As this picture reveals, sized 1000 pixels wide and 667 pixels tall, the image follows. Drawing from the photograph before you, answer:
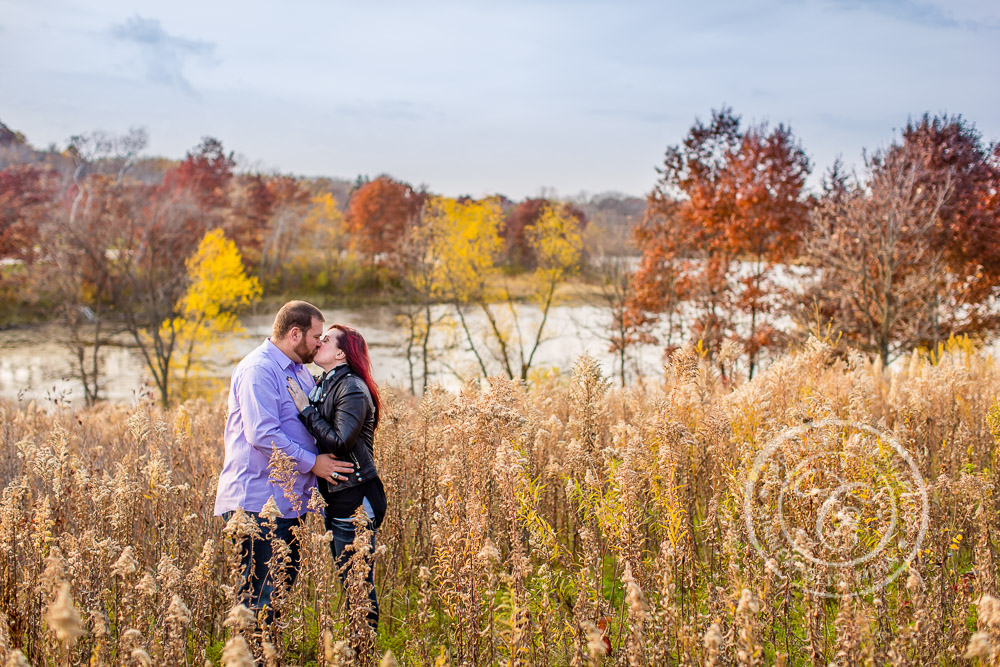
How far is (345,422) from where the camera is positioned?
3312 mm

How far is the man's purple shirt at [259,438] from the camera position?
10.7 feet

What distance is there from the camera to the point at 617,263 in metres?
23.5

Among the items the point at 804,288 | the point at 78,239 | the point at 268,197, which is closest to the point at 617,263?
the point at 804,288

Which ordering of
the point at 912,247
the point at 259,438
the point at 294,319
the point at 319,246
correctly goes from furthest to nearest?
1. the point at 319,246
2. the point at 912,247
3. the point at 294,319
4. the point at 259,438

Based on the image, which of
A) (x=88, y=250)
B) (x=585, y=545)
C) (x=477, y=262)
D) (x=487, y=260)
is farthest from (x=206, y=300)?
(x=585, y=545)

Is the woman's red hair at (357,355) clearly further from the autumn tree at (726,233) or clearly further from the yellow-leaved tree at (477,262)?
the yellow-leaved tree at (477,262)

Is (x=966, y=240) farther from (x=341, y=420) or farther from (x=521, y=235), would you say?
(x=521, y=235)

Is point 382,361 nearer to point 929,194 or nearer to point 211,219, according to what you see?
point 211,219

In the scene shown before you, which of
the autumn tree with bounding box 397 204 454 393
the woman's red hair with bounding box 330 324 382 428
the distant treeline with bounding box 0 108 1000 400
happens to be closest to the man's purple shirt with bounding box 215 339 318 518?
the woman's red hair with bounding box 330 324 382 428

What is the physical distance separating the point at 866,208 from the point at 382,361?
1985 cm

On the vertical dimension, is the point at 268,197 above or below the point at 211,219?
above

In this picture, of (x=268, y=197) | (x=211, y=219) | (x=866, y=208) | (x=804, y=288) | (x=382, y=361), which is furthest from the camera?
(x=268, y=197)

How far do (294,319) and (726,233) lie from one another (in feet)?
50.1

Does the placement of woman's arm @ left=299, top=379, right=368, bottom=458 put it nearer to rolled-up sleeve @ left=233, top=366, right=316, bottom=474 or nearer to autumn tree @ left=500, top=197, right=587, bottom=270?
rolled-up sleeve @ left=233, top=366, right=316, bottom=474
